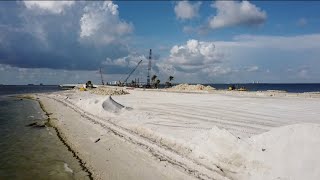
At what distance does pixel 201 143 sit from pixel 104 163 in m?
3.64

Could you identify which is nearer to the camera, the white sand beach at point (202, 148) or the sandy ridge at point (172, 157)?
the white sand beach at point (202, 148)

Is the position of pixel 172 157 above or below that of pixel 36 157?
→ above

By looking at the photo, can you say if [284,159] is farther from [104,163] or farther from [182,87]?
[182,87]

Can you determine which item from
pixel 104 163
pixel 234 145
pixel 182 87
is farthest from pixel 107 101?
pixel 182 87

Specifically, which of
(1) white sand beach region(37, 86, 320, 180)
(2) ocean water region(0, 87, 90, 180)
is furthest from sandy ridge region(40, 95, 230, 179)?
(2) ocean water region(0, 87, 90, 180)

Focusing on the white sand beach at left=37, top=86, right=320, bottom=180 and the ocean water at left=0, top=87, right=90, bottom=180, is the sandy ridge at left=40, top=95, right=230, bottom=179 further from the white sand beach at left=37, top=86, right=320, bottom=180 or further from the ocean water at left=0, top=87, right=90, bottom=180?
the ocean water at left=0, top=87, right=90, bottom=180

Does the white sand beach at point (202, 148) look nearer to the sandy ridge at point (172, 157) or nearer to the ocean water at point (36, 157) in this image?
the sandy ridge at point (172, 157)

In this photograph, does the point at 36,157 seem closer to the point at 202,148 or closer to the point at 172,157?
the point at 172,157

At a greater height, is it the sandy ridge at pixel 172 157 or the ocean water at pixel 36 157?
the sandy ridge at pixel 172 157

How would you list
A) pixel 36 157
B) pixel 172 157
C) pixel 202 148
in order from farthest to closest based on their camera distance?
pixel 36 157, pixel 172 157, pixel 202 148

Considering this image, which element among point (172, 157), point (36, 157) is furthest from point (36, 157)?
point (172, 157)

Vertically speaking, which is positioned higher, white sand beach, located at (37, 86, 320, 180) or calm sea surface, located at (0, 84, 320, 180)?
white sand beach, located at (37, 86, 320, 180)

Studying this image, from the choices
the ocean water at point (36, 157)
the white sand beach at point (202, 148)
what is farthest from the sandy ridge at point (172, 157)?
the ocean water at point (36, 157)

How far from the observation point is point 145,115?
77.3 feet
